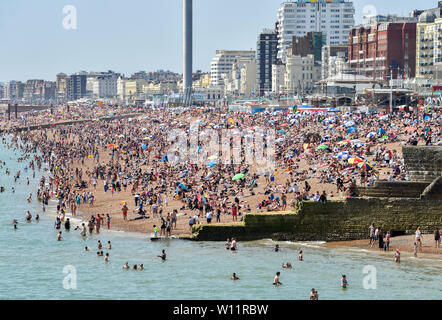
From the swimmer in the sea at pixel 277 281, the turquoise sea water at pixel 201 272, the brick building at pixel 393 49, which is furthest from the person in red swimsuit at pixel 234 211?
the brick building at pixel 393 49

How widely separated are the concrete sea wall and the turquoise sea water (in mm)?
632

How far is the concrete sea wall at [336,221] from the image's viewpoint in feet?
111

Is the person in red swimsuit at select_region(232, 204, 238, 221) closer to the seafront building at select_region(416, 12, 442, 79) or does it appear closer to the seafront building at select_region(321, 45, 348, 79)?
the seafront building at select_region(416, 12, 442, 79)

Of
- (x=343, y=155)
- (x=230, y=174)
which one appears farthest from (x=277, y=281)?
(x=230, y=174)

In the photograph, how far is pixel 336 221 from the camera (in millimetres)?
34312

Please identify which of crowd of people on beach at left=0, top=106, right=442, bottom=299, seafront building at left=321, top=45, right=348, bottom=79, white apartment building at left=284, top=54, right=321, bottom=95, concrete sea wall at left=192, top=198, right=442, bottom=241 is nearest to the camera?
concrete sea wall at left=192, top=198, right=442, bottom=241

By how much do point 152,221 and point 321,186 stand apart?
970cm

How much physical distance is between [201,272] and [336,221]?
22.6ft

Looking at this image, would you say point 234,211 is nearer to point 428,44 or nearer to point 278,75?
point 428,44

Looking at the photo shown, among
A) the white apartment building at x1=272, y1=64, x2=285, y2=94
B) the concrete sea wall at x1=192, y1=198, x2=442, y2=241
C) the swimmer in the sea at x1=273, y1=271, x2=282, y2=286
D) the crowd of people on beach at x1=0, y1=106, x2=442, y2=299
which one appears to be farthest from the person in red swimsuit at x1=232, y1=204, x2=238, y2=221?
the white apartment building at x1=272, y1=64, x2=285, y2=94

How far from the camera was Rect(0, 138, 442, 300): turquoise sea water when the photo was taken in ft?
94.4
